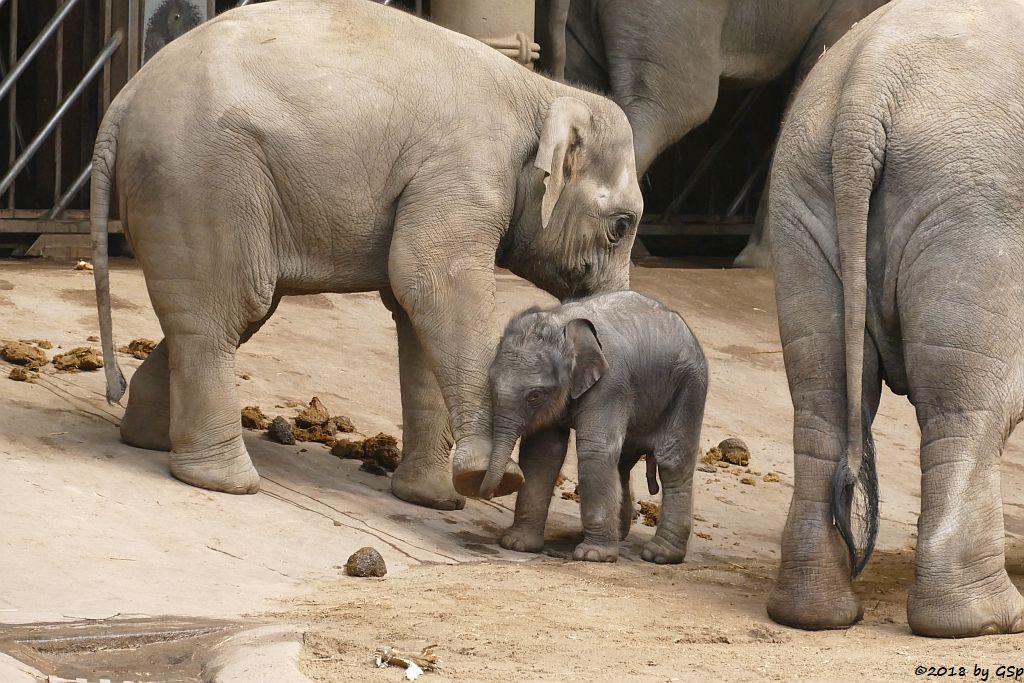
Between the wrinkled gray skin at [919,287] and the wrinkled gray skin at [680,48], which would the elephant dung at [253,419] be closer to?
the wrinkled gray skin at [919,287]

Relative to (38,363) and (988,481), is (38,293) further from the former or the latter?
(988,481)

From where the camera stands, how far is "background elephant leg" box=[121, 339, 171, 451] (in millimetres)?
6078

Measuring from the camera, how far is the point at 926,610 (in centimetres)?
445

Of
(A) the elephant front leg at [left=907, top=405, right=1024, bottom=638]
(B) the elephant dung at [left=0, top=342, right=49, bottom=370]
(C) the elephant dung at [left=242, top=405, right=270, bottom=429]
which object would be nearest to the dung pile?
(C) the elephant dung at [left=242, top=405, right=270, bottom=429]

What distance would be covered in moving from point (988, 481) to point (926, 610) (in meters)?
0.41

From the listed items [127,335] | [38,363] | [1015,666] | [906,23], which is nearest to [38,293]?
[127,335]

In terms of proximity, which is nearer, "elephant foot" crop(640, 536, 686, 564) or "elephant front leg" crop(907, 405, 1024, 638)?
"elephant front leg" crop(907, 405, 1024, 638)

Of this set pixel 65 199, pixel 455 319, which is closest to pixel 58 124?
pixel 65 199

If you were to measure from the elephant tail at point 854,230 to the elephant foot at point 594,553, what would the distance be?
1185mm

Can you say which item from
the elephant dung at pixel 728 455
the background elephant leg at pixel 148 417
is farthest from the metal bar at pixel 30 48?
the elephant dung at pixel 728 455

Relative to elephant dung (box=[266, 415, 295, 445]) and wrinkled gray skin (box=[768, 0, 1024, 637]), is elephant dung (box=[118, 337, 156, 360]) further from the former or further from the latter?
wrinkled gray skin (box=[768, 0, 1024, 637])

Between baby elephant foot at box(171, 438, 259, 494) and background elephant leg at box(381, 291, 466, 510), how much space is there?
75 centimetres

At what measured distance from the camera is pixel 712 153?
42.9ft

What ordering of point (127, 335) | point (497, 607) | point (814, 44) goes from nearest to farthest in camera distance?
point (497, 607), point (127, 335), point (814, 44)
